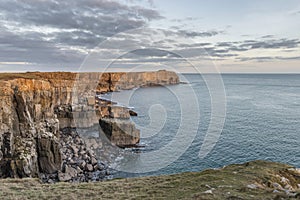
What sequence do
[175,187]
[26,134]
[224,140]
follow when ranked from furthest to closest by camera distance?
[224,140] < [26,134] < [175,187]

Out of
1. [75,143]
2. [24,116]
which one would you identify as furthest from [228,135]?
[24,116]

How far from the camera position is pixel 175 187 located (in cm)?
1977

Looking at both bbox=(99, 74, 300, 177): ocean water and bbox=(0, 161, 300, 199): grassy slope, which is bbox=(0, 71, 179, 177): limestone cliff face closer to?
bbox=(99, 74, 300, 177): ocean water

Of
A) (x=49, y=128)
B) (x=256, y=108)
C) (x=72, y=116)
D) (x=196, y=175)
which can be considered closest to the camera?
Result: (x=196, y=175)

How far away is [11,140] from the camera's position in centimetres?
3609

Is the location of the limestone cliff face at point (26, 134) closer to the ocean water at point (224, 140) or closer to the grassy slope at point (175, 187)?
the ocean water at point (224, 140)

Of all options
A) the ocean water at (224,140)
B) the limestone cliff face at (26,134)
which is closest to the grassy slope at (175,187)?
the limestone cliff face at (26,134)

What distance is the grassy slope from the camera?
17.5 metres

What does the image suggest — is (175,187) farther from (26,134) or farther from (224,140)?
(224,140)

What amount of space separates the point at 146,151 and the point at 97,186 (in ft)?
98.8

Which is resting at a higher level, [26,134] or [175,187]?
[26,134]

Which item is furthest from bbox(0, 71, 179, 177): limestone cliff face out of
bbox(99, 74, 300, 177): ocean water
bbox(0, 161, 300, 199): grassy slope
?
bbox(0, 161, 300, 199): grassy slope

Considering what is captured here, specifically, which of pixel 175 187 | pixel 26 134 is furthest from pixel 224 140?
pixel 175 187

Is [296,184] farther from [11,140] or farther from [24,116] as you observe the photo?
[24,116]
